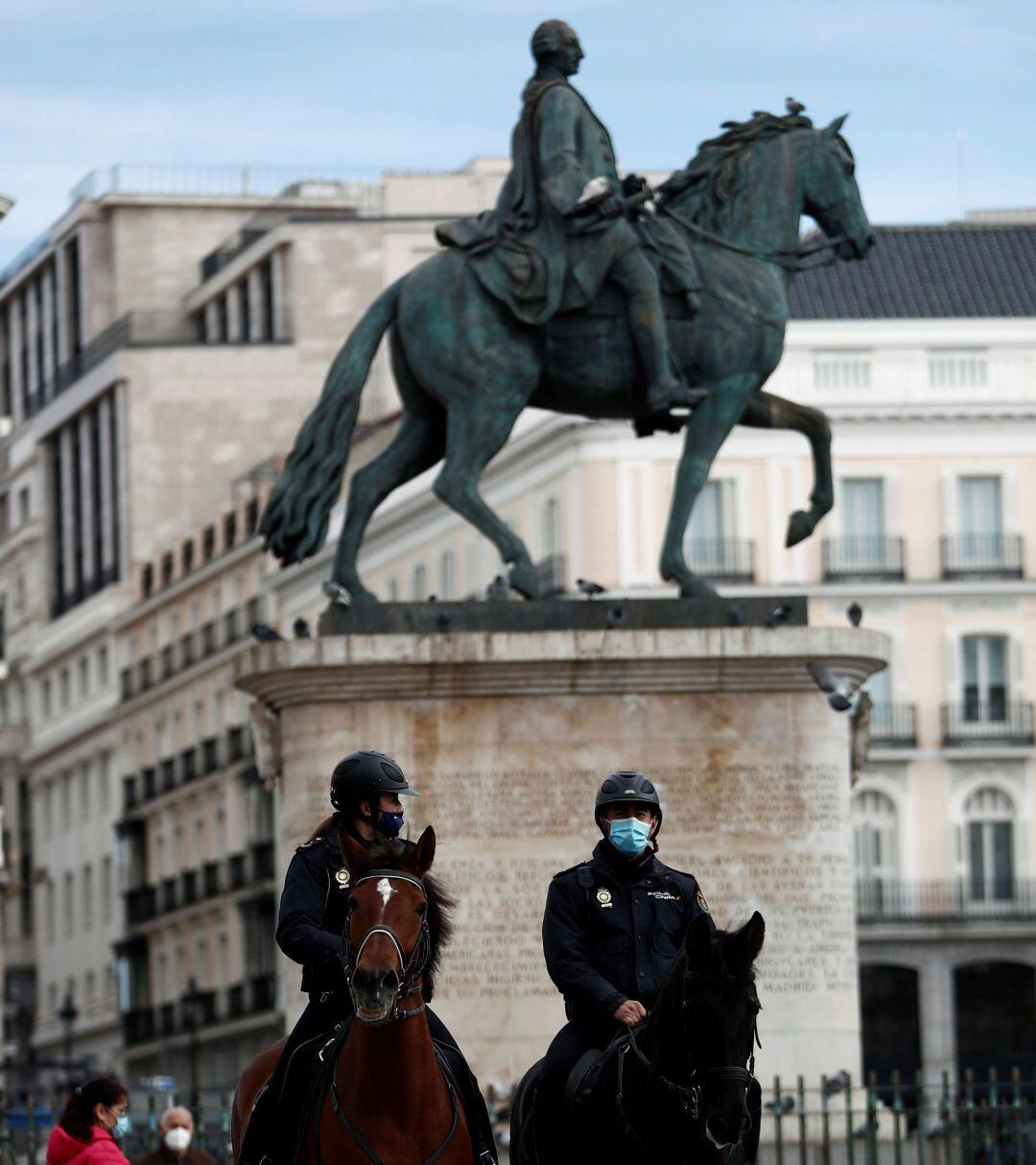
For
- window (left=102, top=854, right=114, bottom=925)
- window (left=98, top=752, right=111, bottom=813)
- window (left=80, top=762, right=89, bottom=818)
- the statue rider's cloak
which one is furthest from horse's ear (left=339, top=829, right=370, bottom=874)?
window (left=80, top=762, right=89, bottom=818)

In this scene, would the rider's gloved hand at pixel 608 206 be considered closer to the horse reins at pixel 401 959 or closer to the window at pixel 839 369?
the horse reins at pixel 401 959

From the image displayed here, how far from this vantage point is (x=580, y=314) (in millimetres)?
22969

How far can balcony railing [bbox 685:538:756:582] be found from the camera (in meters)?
75.2

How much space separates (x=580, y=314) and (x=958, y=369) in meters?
54.4

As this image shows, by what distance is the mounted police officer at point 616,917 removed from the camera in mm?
13609

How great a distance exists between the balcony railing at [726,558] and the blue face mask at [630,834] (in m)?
61.5

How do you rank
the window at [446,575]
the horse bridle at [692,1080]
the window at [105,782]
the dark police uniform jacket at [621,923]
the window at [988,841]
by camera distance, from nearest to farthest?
the horse bridle at [692,1080]
the dark police uniform jacket at [621,923]
the window at [988,841]
the window at [446,575]
the window at [105,782]

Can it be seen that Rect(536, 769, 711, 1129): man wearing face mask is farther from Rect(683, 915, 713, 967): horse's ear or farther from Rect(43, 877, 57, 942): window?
Answer: Rect(43, 877, 57, 942): window

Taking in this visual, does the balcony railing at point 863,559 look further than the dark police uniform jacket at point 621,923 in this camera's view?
Yes

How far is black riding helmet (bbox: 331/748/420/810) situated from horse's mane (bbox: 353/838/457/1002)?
62cm

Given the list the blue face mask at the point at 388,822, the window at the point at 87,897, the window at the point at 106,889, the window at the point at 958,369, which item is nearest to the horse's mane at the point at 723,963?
the blue face mask at the point at 388,822

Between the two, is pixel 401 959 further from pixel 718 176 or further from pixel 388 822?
pixel 718 176

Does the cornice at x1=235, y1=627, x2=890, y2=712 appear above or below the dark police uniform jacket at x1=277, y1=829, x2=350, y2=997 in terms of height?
above

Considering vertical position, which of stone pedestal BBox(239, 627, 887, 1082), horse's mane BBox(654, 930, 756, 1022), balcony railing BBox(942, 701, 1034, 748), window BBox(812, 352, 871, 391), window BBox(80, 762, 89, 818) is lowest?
horse's mane BBox(654, 930, 756, 1022)
